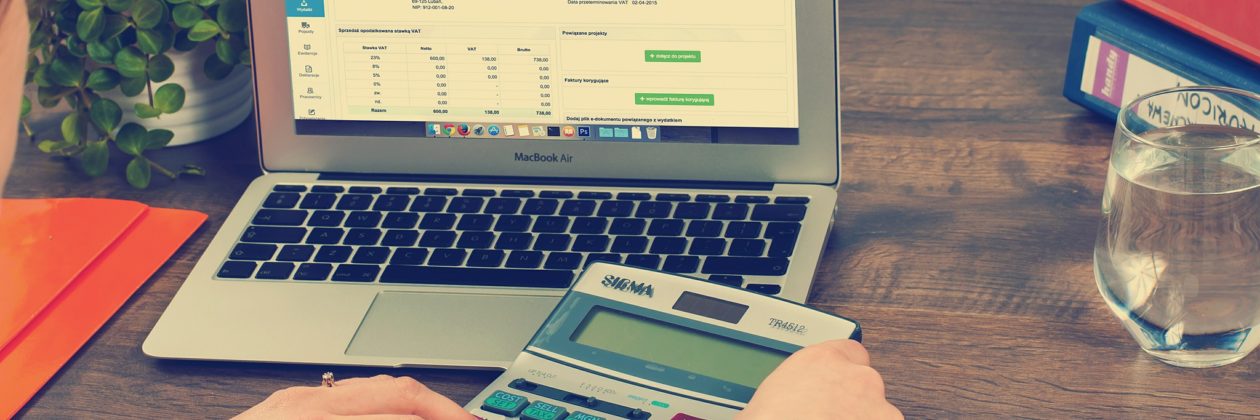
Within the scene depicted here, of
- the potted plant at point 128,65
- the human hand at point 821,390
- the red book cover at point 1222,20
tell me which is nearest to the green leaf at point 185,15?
the potted plant at point 128,65

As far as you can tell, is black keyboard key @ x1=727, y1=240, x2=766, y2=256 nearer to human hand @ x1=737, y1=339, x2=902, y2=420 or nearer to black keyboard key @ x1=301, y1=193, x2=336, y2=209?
human hand @ x1=737, y1=339, x2=902, y2=420

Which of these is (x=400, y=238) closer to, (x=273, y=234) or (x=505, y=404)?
(x=273, y=234)

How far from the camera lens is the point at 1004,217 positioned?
86cm

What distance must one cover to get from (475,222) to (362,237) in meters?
0.07

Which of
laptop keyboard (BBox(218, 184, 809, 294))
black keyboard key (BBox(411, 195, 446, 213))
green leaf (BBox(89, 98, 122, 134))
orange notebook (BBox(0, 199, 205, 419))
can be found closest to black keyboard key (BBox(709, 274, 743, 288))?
laptop keyboard (BBox(218, 184, 809, 294))

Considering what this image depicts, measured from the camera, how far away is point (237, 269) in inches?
31.6

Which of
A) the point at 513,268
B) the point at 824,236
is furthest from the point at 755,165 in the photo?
the point at 513,268

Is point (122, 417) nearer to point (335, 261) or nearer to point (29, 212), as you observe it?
point (335, 261)

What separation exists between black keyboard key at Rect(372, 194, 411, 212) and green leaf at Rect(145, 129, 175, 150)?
208 millimetres

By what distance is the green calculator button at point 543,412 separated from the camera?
0.63 m

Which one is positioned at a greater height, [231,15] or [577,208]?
[231,15]

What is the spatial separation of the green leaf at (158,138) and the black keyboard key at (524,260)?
33cm

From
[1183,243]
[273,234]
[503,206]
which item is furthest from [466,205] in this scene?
[1183,243]

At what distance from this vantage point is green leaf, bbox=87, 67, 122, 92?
3.09ft
